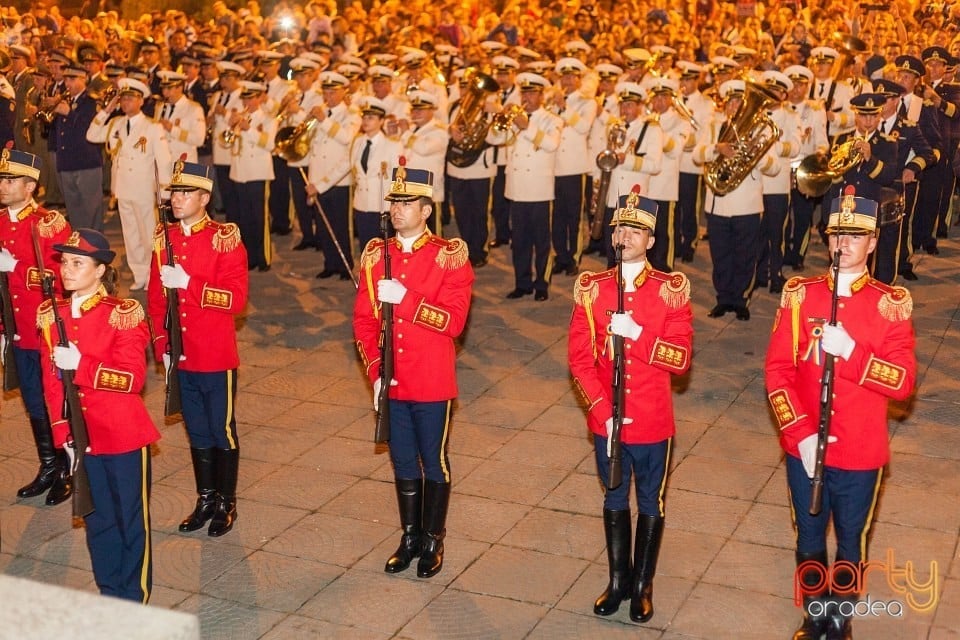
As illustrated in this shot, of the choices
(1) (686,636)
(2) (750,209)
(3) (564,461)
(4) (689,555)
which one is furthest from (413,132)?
(1) (686,636)

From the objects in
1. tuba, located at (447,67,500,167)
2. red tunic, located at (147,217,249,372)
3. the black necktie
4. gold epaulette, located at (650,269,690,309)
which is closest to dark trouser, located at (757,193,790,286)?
tuba, located at (447,67,500,167)

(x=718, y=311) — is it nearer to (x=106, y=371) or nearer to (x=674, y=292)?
(x=674, y=292)

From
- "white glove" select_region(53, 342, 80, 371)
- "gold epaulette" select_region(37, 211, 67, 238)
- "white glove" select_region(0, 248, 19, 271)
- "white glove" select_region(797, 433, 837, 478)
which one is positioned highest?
"gold epaulette" select_region(37, 211, 67, 238)

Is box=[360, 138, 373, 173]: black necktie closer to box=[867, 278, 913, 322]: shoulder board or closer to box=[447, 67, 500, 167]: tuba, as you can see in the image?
box=[447, 67, 500, 167]: tuba

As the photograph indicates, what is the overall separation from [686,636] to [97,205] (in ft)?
33.8

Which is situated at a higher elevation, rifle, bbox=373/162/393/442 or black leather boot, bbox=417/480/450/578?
rifle, bbox=373/162/393/442

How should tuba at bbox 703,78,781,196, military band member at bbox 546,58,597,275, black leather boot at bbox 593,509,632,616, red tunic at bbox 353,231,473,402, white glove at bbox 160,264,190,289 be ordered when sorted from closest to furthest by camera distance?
black leather boot at bbox 593,509,632,616 < red tunic at bbox 353,231,473,402 < white glove at bbox 160,264,190,289 < tuba at bbox 703,78,781,196 < military band member at bbox 546,58,597,275

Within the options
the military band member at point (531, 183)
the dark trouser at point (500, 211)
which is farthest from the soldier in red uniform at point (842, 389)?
the dark trouser at point (500, 211)

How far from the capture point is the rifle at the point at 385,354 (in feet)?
22.1

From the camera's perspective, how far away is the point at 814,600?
604cm

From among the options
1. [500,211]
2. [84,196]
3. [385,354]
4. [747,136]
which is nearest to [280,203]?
[84,196]

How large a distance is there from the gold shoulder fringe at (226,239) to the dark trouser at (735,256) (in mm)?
5980

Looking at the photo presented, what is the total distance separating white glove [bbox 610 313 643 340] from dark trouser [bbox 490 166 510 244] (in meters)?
9.61

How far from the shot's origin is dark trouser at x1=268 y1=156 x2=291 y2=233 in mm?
16531
